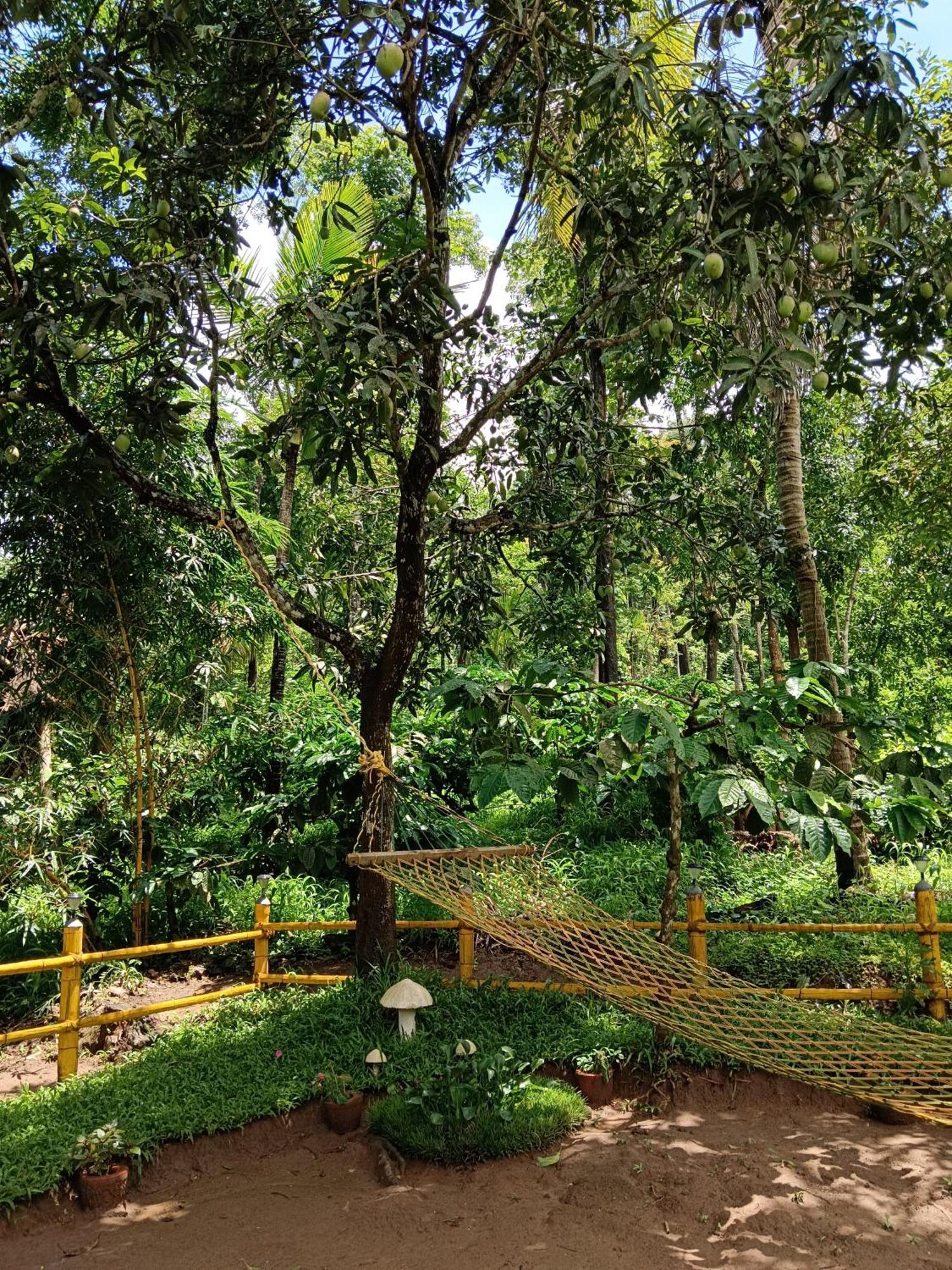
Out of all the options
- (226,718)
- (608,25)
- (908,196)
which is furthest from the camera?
(226,718)

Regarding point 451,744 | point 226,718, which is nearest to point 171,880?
A: point 226,718

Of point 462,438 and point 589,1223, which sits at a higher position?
point 462,438

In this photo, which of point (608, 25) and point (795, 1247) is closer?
point (795, 1247)

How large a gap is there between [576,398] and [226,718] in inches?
85.4

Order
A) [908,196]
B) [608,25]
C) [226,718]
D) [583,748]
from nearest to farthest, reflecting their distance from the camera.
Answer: [908,196], [608,25], [226,718], [583,748]

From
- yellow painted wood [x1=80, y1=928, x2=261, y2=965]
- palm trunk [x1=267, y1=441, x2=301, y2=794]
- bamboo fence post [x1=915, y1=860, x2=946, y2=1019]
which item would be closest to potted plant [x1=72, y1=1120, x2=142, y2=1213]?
yellow painted wood [x1=80, y1=928, x2=261, y2=965]

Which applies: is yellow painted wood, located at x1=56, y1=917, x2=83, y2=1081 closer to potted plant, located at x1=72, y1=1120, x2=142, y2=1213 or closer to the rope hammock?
potted plant, located at x1=72, y1=1120, x2=142, y2=1213

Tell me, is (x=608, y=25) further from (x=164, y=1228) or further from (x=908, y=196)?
(x=164, y=1228)

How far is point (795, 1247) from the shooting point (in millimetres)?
1915

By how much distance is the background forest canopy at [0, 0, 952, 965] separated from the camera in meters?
1.99

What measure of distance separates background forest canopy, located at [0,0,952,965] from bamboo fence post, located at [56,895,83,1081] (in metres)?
0.73

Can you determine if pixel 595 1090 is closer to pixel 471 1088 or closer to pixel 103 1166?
pixel 471 1088

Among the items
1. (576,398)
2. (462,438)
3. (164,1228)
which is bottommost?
(164,1228)

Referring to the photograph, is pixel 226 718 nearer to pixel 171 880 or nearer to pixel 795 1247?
pixel 171 880
